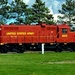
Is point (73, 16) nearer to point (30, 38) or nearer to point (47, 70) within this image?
point (30, 38)

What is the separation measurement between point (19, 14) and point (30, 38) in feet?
96.8

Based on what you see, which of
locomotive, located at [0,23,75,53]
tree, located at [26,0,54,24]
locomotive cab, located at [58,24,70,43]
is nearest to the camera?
locomotive, located at [0,23,75,53]

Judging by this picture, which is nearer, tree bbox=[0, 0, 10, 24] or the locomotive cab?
the locomotive cab

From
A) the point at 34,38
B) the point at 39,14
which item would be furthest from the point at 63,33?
the point at 39,14

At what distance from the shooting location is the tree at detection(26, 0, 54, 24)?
72.9 meters

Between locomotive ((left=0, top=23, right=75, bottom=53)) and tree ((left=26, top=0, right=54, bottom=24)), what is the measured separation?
26.0 metres

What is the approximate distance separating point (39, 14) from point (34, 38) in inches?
1124

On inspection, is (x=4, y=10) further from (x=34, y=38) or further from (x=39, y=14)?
(x=34, y=38)

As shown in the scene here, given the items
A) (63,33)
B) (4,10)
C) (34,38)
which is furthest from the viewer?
(4,10)

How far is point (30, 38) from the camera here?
150 ft

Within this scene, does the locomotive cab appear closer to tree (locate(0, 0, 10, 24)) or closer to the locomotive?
the locomotive

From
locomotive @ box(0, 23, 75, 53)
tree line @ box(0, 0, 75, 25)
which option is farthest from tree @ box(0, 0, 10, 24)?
locomotive @ box(0, 23, 75, 53)

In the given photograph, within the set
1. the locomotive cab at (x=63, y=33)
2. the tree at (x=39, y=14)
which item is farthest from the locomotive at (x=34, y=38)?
the tree at (x=39, y=14)

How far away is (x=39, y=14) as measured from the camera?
73938mm
